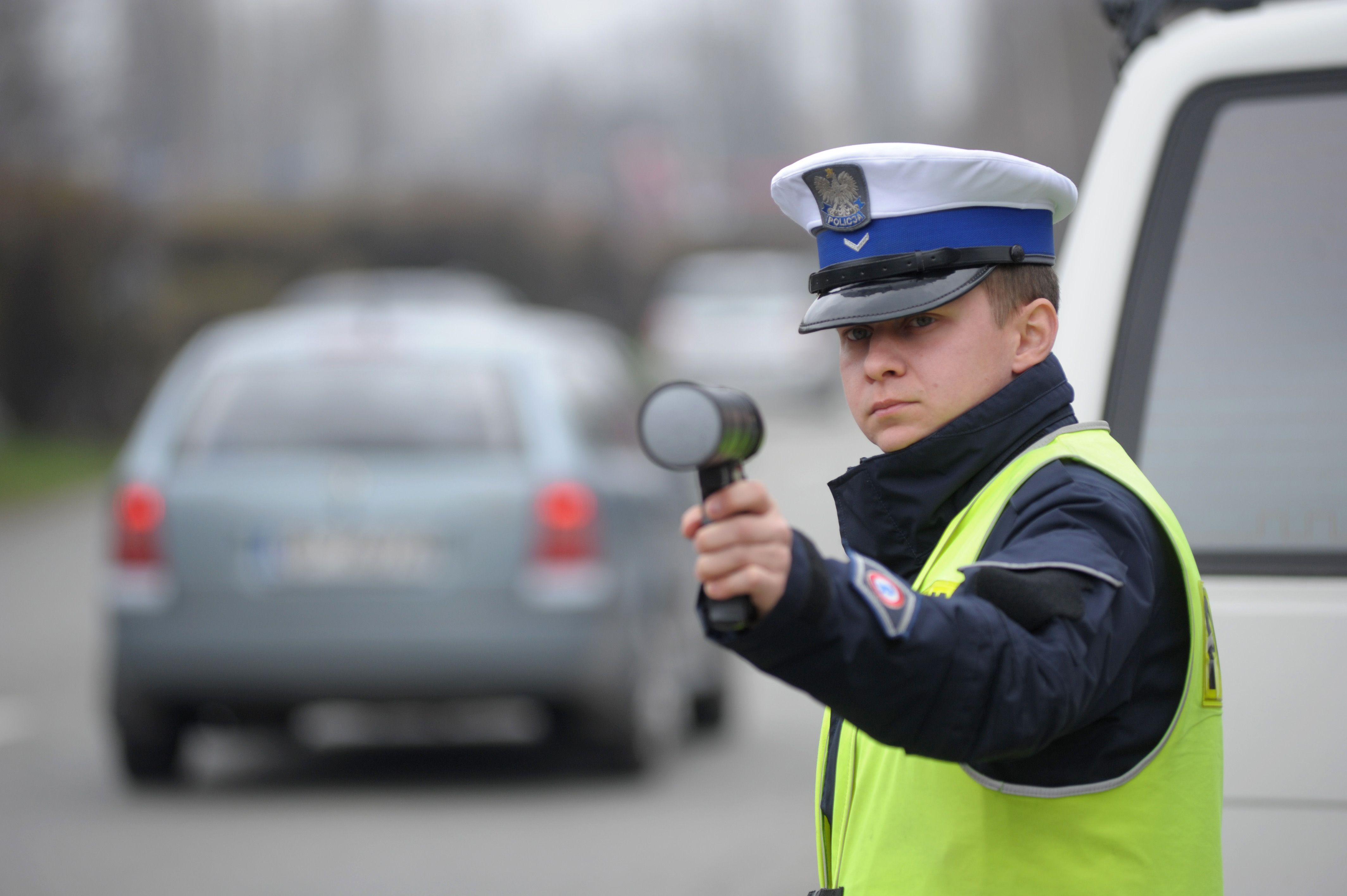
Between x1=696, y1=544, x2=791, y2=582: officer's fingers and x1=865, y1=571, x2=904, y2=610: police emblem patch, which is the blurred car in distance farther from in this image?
x1=696, y1=544, x2=791, y2=582: officer's fingers

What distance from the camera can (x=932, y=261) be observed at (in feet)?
6.35

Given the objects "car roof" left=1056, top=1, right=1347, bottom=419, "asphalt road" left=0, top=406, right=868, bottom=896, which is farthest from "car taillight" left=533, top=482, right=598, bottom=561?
"car roof" left=1056, top=1, right=1347, bottom=419

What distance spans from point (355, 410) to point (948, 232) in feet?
18.7

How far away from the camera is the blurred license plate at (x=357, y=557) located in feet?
23.2

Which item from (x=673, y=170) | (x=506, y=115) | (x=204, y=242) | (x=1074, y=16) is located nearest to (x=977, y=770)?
(x=204, y=242)

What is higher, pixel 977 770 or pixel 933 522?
pixel 933 522

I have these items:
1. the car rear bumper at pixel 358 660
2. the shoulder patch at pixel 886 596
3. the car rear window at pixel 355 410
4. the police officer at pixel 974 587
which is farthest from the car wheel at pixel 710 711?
the shoulder patch at pixel 886 596

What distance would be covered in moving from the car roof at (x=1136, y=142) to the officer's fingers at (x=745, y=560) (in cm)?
133

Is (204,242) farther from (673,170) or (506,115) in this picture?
(506,115)

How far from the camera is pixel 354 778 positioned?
7672 mm

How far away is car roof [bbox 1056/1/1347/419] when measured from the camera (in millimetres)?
2809

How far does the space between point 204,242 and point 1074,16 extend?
76.9ft

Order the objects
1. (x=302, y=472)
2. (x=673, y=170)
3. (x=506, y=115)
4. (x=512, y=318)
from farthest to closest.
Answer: (x=506, y=115)
(x=673, y=170)
(x=512, y=318)
(x=302, y=472)

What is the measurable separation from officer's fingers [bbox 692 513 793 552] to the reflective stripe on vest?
309 mm
